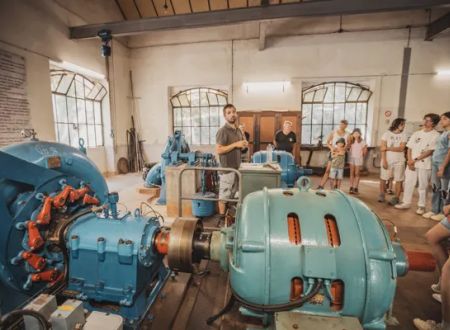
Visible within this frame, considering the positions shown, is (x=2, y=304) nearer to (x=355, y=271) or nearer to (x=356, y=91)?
(x=355, y=271)

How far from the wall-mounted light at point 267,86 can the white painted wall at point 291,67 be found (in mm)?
119

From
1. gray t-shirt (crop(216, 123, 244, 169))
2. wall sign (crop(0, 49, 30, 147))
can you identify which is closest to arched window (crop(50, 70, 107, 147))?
wall sign (crop(0, 49, 30, 147))

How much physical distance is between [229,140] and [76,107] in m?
5.35

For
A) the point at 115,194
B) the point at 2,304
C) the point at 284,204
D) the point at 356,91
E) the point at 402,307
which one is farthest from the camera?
the point at 356,91

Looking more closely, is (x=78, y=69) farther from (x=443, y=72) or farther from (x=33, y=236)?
(x=443, y=72)

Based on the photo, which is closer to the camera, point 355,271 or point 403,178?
point 355,271

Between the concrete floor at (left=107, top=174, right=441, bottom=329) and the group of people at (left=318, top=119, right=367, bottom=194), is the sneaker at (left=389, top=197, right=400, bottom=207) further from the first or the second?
the group of people at (left=318, top=119, right=367, bottom=194)

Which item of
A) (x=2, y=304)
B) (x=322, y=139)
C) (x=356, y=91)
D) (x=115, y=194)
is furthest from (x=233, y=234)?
(x=356, y=91)

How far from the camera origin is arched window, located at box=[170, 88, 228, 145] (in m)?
7.80

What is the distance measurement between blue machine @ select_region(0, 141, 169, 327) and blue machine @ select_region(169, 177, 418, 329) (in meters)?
0.59

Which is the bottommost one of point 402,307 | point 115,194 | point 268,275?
point 402,307

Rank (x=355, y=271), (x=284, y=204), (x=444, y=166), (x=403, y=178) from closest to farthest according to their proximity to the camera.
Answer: (x=355, y=271)
(x=284, y=204)
(x=444, y=166)
(x=403, y=178)

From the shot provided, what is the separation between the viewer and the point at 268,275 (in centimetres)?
82

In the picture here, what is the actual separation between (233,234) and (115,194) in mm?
842
